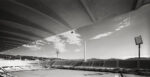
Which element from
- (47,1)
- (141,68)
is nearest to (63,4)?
(47,1)

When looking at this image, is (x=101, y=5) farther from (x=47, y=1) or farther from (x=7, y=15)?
(x=7, y=15)

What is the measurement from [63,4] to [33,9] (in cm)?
25

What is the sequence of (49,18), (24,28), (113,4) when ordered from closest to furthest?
(113,4) < (49,18) < (24,28)

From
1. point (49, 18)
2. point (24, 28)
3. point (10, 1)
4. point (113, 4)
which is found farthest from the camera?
point (24, 28)

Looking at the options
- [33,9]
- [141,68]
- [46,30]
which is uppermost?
[33,9]

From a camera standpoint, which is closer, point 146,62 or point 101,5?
point 101,5

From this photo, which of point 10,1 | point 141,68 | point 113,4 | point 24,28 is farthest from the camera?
point 141,68

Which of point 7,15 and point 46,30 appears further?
point 46,30

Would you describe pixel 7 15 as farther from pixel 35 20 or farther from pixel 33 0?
pixel 33 0

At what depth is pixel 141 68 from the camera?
752 centimetres

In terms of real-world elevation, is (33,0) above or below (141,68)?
above

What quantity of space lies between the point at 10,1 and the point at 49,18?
36 centimetres

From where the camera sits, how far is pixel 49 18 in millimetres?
1088

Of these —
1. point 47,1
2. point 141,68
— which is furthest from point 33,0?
point 141,68
